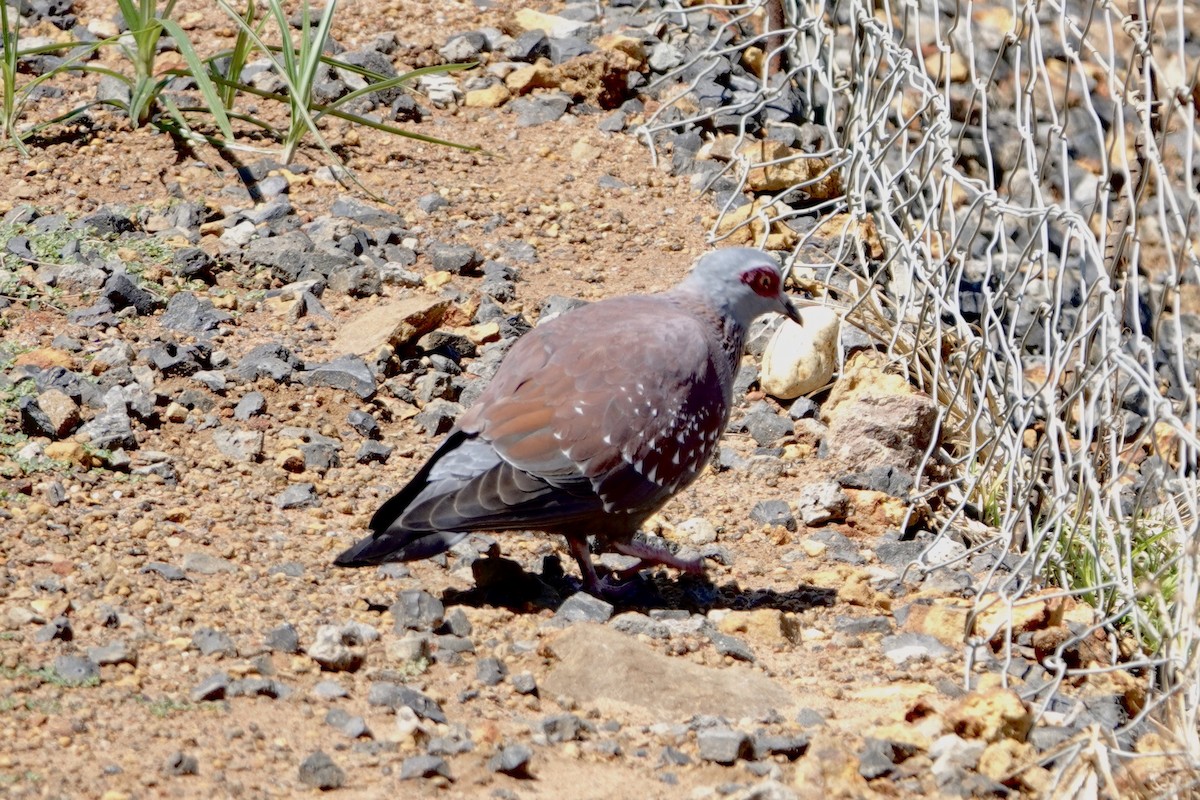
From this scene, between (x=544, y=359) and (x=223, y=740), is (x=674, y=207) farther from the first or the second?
(x=223, y=740)

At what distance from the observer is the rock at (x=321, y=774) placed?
2.71 meters

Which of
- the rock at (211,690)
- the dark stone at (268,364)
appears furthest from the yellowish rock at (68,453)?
the rock at (211,690)

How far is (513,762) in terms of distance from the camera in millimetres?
2812

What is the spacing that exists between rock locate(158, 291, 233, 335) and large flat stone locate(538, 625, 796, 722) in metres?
2.00

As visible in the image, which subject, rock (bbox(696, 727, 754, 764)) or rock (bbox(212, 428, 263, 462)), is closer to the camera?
rock (bbox(696, 727, 754, 764))

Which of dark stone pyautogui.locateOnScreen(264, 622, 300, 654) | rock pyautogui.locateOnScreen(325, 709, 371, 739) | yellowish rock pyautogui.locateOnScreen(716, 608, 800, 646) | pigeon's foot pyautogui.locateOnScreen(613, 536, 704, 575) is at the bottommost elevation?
pigeon's foot pyautogui.locateOnScreen(613, 536, 704, 575)

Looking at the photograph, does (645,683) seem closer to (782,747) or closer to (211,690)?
(782,747)

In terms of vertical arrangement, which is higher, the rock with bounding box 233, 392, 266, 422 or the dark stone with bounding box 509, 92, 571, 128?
the rock with bounding box 233, 392, 266, 422

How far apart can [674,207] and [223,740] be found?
3.61 metres

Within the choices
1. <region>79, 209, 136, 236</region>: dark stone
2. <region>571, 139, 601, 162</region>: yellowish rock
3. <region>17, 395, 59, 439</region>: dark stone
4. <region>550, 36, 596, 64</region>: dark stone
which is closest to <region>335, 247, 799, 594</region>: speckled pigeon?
<region>17, 395, 59, 439</region>: dark stone

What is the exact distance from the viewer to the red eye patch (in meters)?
4.25

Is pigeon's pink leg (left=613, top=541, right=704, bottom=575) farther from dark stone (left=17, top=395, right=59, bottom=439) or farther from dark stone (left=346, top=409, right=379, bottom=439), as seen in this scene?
dark stone (left=17, top=395, right=59, bottom=439)

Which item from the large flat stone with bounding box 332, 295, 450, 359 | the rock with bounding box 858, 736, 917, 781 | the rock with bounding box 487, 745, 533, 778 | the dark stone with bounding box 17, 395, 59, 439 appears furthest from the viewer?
the large flat stone with bounding box 332, 295, 450, 359

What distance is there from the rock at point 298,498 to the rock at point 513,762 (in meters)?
1.45
